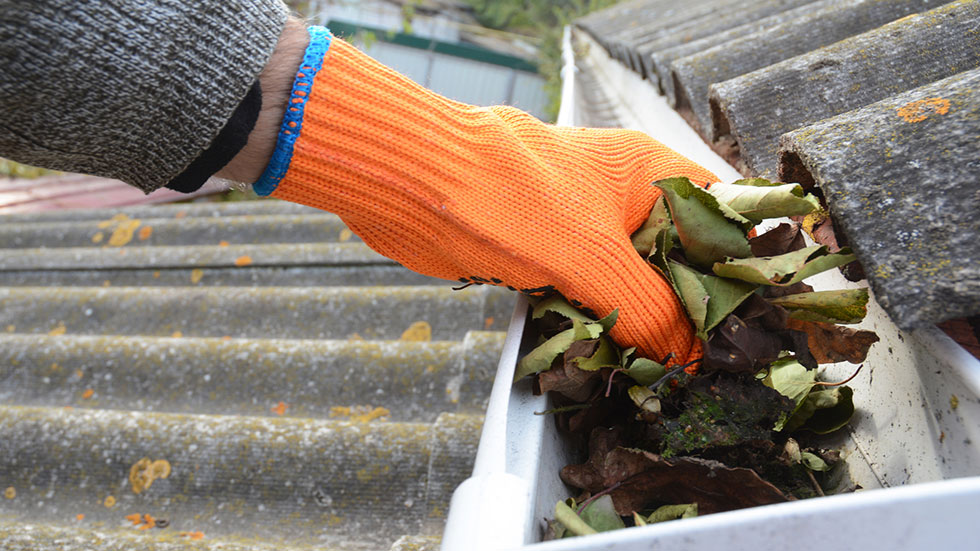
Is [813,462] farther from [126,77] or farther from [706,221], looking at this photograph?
[126,77]

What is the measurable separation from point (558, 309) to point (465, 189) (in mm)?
199

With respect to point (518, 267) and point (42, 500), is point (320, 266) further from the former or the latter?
point (518, 267)

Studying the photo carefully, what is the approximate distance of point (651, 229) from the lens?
0.89 meters

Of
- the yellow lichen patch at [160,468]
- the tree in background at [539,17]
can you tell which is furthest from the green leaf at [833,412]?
the tree in background at [539,17]

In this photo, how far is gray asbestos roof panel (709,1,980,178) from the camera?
963 millimetres

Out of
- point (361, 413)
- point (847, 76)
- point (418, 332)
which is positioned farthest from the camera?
point (418, 332)

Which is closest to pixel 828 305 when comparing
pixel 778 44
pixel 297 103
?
pixel 297 103

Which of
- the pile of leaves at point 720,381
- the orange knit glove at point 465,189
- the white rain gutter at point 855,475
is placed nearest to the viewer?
the white rain gutter at point 855,475

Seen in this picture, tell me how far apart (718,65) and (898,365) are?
101cm

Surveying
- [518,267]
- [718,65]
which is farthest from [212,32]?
[718,65]

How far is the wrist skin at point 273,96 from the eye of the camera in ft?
2.45

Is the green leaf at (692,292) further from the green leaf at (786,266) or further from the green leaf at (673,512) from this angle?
the green leaf at (673,512)

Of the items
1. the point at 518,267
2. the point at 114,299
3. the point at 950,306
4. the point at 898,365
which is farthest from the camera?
the point at 114,299

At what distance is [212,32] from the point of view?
689 mm
